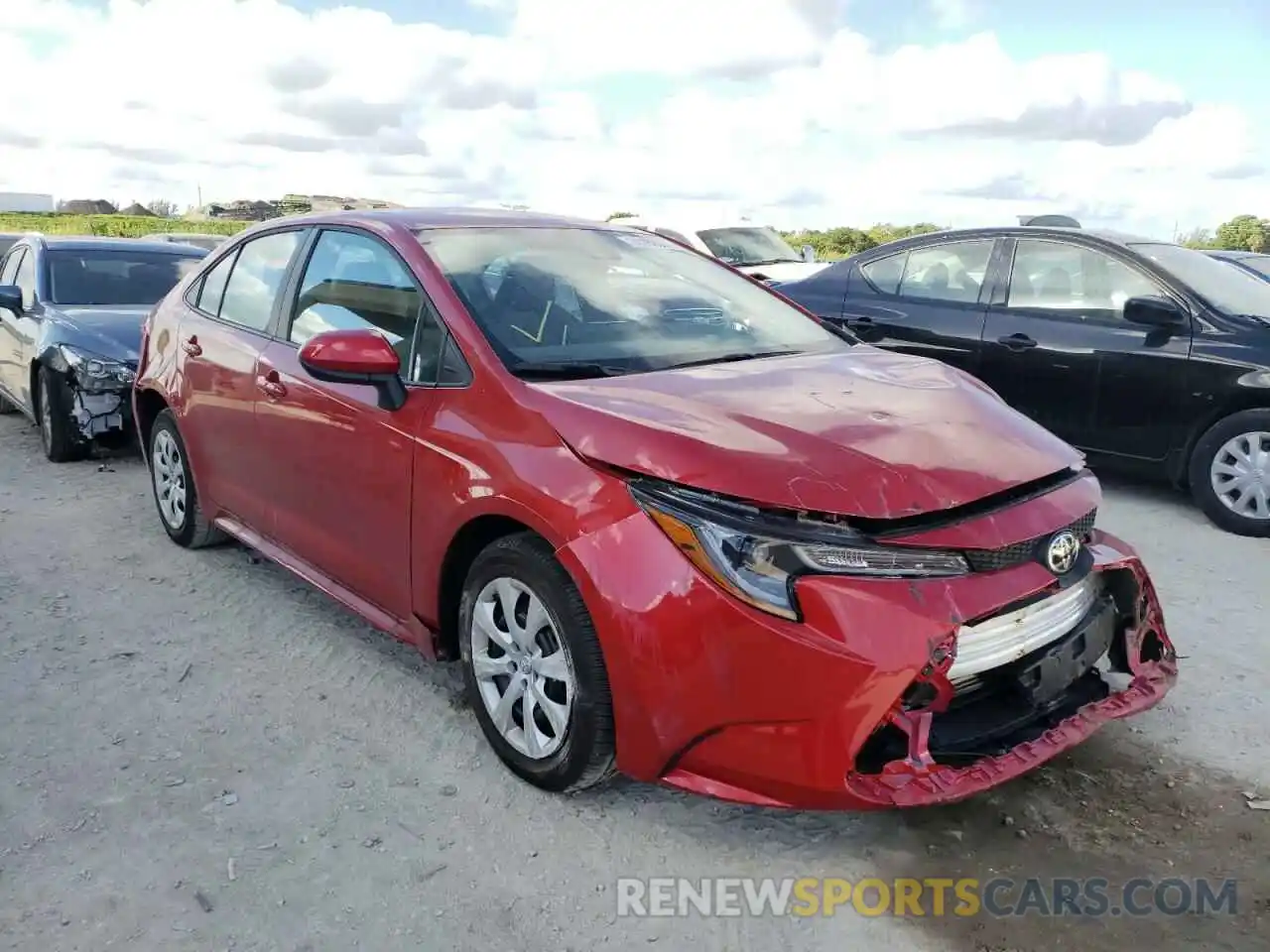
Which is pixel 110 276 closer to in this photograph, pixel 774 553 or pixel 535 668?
pixel 535 668

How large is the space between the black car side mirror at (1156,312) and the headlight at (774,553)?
12.6 feet

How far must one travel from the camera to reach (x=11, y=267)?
26.7 feet

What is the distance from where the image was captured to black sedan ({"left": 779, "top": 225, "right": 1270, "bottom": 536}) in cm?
547

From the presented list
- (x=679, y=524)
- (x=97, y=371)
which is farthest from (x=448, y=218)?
(x=97, y=371)

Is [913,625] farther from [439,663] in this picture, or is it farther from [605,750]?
[439,663]

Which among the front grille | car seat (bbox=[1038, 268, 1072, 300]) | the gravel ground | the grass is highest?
the grass

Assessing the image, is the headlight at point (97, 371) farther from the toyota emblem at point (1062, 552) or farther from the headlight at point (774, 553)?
the toyota emblem at point (1062, 552)

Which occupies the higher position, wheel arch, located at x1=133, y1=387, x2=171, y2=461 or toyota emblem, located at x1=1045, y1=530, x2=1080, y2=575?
toyota emblem, located at x1=1045, y1=530, x2=1080, y2=575

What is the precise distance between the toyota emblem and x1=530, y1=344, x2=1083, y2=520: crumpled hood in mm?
173

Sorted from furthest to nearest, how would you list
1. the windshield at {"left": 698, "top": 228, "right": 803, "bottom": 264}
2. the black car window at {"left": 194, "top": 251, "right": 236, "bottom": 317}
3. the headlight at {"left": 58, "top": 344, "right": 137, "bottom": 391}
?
the windshield at {"left": 698, "top": 228, "right": 803, "bottom": 264} → the headlight at {"left": 58, "top": 344, "right": 137, "bottom": 391} → the black car window at {"left": 194, "top": 251, "right": 236, "bottom": 317}

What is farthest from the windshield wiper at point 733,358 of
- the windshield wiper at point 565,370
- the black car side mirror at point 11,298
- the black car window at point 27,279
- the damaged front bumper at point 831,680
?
the black car window at point 27,279

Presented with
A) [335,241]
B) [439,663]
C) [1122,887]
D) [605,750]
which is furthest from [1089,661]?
[335,241]

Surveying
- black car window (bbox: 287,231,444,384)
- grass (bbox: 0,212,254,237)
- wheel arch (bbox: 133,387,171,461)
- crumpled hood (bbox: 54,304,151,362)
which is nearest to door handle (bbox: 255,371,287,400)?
black car window (bbox: 287,231,444,384)

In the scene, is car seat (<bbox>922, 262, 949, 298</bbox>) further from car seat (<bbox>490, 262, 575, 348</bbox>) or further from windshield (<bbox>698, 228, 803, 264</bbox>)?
windshield (<bbox>698, 228, 803, 264</bbox>)
